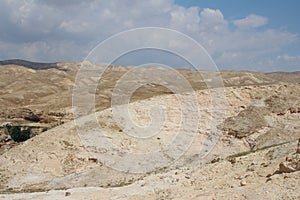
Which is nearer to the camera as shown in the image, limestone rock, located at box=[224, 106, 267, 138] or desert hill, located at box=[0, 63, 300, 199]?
desert hill, located at box=[0, 63, 300, 199]

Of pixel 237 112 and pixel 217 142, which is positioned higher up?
pixel 237 112

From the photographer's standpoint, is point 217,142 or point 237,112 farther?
point 237,112

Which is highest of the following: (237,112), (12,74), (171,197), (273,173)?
(12,74)

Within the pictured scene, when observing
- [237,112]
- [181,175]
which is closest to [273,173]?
[181,175]

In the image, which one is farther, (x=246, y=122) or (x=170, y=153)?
(x=246, y=122)

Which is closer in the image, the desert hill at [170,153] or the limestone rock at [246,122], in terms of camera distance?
the desert hill at [170,153]

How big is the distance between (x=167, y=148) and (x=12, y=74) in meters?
143

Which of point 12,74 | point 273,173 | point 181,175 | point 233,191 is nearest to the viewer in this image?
point 233,191

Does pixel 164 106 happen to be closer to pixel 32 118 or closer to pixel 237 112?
pixel 237 112

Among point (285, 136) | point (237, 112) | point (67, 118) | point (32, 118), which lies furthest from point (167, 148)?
point (32, 118)

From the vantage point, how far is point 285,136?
2097 cm

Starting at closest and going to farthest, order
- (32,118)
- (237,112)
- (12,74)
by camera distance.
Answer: (237,112) → (32,118) → (12,74)

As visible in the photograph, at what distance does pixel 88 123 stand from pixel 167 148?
540 cm

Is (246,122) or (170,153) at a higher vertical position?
(246,122)
